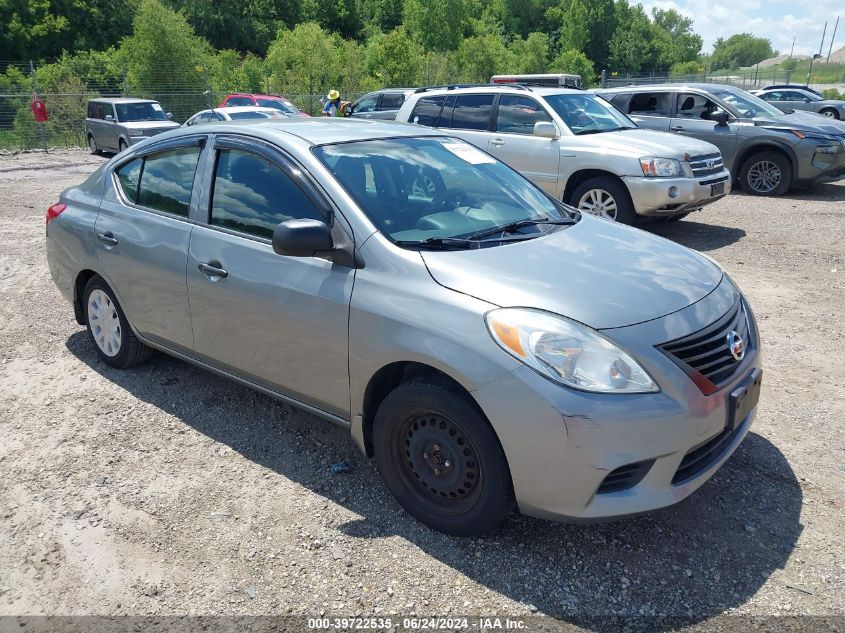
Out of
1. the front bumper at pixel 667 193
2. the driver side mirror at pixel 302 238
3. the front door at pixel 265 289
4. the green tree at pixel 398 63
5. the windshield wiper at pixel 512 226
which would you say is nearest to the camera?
the driver side mirror at pixel 302 238

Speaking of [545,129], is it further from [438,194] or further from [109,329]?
[109,329]

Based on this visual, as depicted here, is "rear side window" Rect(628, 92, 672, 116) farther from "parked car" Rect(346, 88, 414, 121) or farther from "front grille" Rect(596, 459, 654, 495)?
"front grille" Rect(596, 459, 654, 495)

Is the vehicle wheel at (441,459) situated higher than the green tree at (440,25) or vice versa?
the green tree at (440,25)

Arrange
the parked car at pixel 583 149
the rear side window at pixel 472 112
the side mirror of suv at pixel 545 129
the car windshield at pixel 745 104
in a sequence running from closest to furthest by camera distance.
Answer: the parked car at pixel 583 149
the side mirror of suv at pixel 545 129
the rear side window at pixel 472 112
the car windshield at pixel 745 104

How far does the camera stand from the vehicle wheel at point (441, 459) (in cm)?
280

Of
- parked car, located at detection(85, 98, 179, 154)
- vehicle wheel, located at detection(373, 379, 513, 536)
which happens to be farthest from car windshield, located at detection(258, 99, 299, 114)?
vehicle wheel, located at detection(373, 379, 513, 536)

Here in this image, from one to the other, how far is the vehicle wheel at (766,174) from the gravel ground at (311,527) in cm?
744

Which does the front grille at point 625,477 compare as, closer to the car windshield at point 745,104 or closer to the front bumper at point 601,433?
the front bumper at point 601,433

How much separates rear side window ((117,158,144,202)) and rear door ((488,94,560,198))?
5.33m

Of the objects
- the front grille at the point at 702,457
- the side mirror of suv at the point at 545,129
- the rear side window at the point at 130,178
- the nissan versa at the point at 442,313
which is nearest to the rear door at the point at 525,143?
the side mirror of suv at the point at 545,129

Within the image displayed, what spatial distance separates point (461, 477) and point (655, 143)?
6.91 meters

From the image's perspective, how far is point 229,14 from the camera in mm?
66938

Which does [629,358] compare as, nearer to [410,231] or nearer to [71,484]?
[410,231]

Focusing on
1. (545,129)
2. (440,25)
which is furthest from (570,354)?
(440,25)
